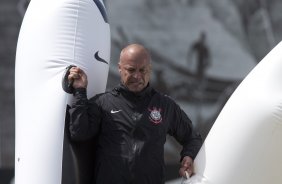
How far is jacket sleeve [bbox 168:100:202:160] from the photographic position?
3.88 meters

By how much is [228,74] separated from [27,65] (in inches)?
166

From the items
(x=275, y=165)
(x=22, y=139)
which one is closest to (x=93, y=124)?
(x=22, y=139)

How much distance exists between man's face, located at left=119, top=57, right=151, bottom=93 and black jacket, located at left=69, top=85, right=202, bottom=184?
0.04 meters

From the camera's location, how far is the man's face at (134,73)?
3.68 meters

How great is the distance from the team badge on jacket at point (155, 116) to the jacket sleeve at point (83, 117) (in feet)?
0.86

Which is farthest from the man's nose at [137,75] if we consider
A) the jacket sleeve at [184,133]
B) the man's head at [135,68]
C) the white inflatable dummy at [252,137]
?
the white inflatable dummy at [252,137]

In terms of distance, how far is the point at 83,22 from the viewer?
4.07 m

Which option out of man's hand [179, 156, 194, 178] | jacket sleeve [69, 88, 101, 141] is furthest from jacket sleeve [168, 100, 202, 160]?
Answer: jacket sleeve [69, 88, 101, 141]

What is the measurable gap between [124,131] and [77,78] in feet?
1.24

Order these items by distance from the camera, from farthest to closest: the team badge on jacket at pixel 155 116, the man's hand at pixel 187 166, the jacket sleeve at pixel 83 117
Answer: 1. the man's hand at pixel 187 166
2. the team badge on jacket at pixel 155 116
3. the jacket sleeve at pixel 83 117

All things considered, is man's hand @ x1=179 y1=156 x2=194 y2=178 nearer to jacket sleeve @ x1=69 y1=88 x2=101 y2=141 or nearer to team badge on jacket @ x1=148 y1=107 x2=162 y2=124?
team badge on jacket @ x1=148 y1=107 x2=162 y2=124

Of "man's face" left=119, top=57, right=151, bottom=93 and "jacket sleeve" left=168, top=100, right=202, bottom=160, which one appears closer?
"man's face" left=119, top=57, right=151, bottom=93

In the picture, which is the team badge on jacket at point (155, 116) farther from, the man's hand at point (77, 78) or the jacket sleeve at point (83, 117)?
the man's hand at point (77, 78)

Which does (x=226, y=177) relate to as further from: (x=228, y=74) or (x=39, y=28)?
(x=228, y=74)
